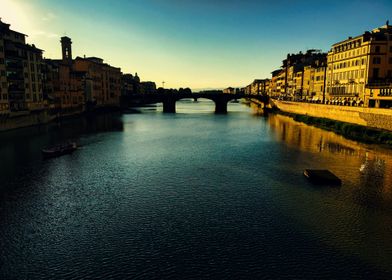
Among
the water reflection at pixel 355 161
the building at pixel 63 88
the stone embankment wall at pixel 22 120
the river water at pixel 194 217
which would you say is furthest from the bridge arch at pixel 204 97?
the river water at pixel 194 217

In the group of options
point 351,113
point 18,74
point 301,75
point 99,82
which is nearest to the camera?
point 351,113

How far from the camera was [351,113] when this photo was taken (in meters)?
72.9

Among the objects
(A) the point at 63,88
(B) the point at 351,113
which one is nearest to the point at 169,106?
(A) the point at 63,88

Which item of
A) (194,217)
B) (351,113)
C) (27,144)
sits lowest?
(194,217)

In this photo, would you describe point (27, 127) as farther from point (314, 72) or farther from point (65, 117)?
point (314, 72)

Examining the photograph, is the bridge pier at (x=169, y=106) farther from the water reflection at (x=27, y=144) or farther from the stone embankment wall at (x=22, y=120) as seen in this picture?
the water reflection at (x=27, y=144)

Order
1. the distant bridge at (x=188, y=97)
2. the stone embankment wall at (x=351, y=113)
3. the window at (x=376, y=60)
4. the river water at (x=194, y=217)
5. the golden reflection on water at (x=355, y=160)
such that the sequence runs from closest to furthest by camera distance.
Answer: the river water at (x=194, y=217)
the golden reflection on water at (x=355, y=160)
the stone embankment wall at (x=351, y=113)
the window at (x=376, y=60)
the distant bridge at (x=188, y=97)

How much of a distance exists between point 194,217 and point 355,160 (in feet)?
108

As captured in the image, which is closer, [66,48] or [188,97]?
[66,48]

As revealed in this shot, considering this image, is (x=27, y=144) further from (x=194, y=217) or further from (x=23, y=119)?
(x=194, y=217)

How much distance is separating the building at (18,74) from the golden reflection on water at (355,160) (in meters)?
66.0

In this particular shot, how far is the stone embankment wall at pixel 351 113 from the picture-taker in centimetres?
6044

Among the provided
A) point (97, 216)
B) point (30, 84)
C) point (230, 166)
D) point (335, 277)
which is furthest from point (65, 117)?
point (335, 277)

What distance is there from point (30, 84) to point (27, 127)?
12.3 m
